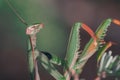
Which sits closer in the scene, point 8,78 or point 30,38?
point 30,38

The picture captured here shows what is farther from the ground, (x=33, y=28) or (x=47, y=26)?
(x=33, y=28)

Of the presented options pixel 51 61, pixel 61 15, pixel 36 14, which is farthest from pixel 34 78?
pixel 61 15

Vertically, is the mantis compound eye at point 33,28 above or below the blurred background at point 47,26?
above

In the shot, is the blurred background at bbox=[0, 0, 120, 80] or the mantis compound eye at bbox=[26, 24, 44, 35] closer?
the mantis compound eye at bbox=[26, 24, 44, 35]

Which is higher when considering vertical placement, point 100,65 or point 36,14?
point 100,65

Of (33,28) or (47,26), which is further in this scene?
(47,26)

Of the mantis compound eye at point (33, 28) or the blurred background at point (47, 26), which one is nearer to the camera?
the mantis compound eye at point (33, 28)

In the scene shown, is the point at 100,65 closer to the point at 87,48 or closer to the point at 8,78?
the point at 87,48

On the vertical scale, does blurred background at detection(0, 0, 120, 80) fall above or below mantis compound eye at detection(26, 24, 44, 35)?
below
